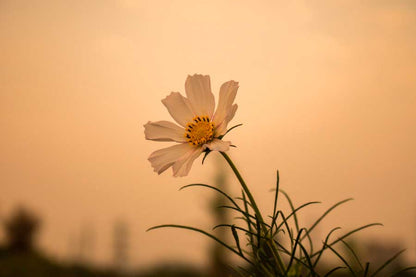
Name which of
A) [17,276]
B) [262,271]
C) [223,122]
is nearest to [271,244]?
→ [262,271]

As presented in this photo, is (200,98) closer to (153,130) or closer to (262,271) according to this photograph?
(153,130)

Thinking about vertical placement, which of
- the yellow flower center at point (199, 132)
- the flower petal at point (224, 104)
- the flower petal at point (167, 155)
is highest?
the flower petal at point (224, 104)

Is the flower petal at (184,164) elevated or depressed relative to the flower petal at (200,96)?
depressed

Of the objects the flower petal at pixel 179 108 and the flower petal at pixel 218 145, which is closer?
the flower petal at pixel 218 145

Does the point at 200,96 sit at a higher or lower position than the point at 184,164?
higher
